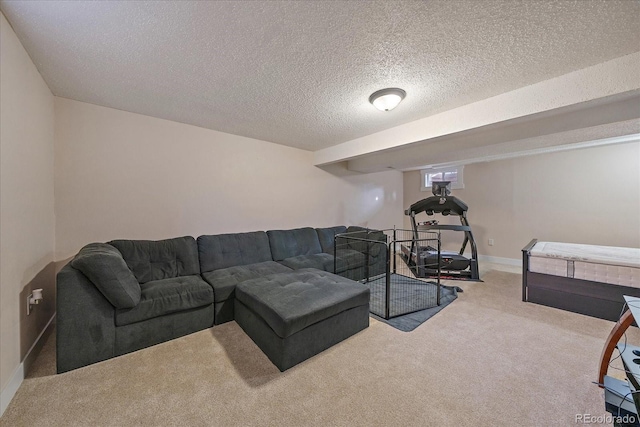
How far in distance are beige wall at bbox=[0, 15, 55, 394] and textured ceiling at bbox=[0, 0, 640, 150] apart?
0.67ft

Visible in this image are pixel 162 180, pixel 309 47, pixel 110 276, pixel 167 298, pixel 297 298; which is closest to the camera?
pixel 309 47

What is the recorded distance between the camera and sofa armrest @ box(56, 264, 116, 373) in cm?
166

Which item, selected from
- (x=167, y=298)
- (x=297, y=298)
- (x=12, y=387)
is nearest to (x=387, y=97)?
(x=297, y=298)

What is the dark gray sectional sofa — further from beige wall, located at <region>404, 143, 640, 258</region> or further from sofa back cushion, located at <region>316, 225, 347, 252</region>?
beige wall, located at <region>404, 143, 640, 258</region>

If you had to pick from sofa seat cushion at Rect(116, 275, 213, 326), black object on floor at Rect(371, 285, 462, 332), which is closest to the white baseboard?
sofa seat cushion at Rect(116, 275, 213, 326)

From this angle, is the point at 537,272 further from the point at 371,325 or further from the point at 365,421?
the point at 365,421

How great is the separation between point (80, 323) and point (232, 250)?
1520 millimetres

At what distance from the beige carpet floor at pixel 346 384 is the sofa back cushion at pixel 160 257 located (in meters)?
0.80

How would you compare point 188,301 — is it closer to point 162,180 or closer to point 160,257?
point 160,257

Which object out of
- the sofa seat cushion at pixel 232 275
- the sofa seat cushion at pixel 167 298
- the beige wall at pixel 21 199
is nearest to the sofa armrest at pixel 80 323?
the sofa seat cushion at pixel 167 298

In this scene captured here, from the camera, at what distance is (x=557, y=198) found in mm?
4141

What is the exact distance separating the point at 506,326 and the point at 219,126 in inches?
161

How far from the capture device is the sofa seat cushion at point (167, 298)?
1.91m

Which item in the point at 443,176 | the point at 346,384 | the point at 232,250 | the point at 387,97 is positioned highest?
the point at 387,97
